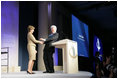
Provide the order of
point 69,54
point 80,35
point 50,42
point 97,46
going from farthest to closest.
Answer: point 97,46
point 80,35
point 50,42
point 69,54

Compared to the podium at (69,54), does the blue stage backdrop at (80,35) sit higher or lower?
higher

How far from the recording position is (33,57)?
12.9 ft

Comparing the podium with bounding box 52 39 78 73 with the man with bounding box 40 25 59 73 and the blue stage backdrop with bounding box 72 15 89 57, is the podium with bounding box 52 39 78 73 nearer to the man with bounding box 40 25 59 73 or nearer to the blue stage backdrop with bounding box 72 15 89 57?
the man with bounding box 40 25 59 73

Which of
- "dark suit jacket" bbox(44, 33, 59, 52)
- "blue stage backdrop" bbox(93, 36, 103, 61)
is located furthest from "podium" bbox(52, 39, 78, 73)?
"blue stage backdrop" bbox(93, 36, 103, 61)

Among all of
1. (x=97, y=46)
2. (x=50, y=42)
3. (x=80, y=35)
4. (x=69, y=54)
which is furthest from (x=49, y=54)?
(x=97, y=46)

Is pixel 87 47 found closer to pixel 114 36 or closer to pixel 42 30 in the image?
pixel 114 36

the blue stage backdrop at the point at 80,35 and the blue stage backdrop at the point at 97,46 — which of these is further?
the blue stage backdrop at the point at 97,46

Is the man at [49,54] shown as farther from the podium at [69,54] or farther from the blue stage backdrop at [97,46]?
the blue stage backdrop at [97,46]

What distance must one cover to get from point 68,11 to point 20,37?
75.7 inches

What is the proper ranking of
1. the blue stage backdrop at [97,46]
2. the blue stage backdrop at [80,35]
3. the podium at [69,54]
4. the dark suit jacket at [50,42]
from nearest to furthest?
1. the podium at [69,54]
2. the dark suit jacket at [50,42]
3. the blue stage backdrop at [80,35]
4. the blue stage backdrop at [97,46]

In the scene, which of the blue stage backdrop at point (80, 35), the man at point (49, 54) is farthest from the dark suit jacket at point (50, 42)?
the blue stage backdrop at point (80, 35)

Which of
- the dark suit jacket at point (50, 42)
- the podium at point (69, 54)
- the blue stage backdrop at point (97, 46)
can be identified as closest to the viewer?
the podium at point (69, 54)

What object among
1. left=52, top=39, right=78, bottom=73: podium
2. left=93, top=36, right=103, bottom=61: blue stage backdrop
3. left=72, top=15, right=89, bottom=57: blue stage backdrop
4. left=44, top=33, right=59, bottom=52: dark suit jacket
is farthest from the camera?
left=93, top=36, right=103, bottom=61: blue stage backdrop

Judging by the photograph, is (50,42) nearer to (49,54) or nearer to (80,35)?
(49,54)
